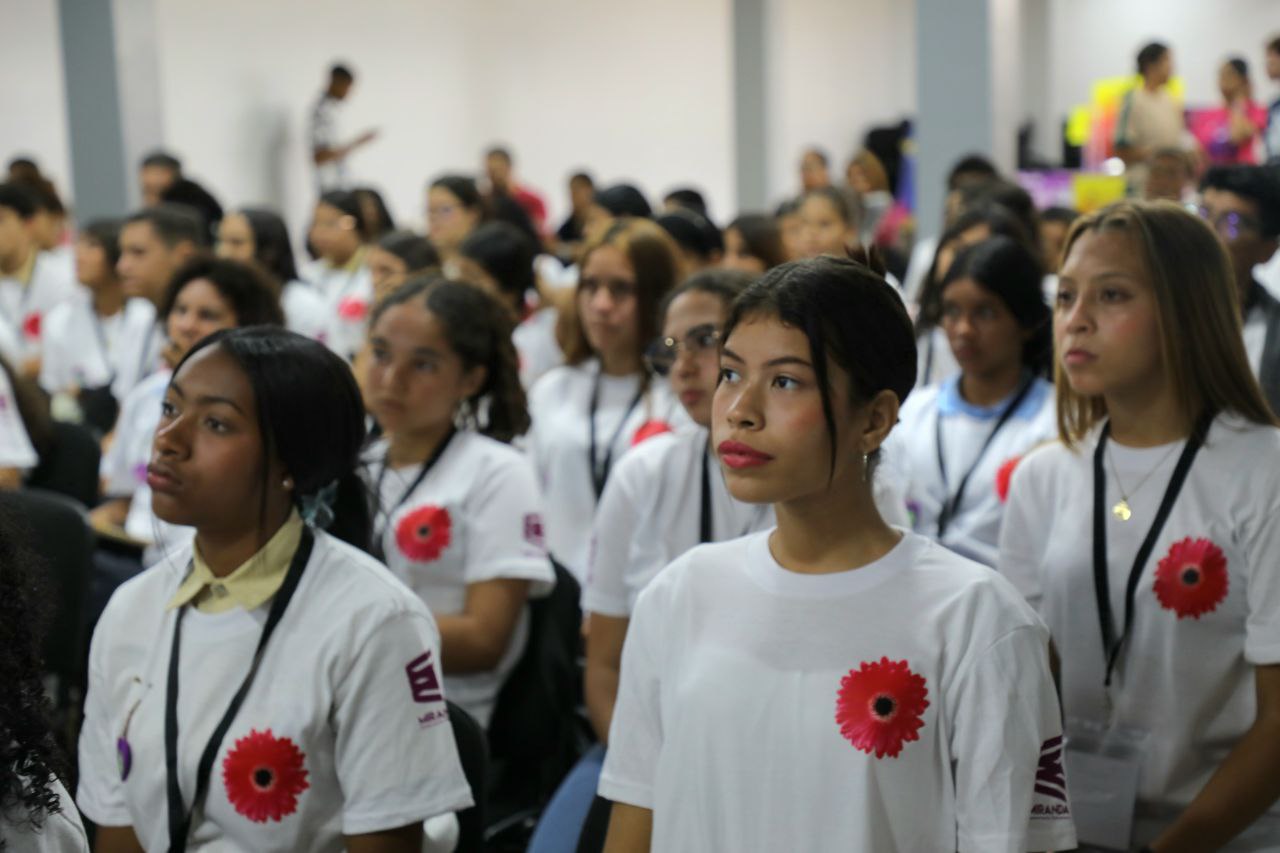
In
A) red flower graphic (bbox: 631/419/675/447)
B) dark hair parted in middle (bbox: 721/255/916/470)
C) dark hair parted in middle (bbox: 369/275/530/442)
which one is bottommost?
red flower graphic (bbox: 631/419/675/447)

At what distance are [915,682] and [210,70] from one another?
10.8m

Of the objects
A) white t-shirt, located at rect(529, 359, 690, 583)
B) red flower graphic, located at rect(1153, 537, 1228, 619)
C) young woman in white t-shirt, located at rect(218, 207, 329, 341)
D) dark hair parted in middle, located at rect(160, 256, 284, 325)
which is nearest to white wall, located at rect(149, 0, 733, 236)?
young woman in white t-shirt, located at rect(218, 207, 329, 341)

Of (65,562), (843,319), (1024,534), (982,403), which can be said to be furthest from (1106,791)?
(65,562)

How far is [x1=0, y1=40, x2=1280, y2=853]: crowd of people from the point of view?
1.48 meters

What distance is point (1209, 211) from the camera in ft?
10.7

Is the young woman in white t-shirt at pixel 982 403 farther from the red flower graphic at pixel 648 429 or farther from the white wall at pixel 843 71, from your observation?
the white wall at pixel 843 71

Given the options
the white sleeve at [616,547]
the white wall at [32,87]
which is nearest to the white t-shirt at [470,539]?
the white sleeve at [616,547]

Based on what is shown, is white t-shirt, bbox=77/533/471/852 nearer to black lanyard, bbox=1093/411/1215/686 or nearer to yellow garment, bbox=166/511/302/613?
yellow garment, bbox=166/511/302/613

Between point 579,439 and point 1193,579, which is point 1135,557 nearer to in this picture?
point 1193,579

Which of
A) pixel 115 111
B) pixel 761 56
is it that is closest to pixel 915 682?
pixel 115 111

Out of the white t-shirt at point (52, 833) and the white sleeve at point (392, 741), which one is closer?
the white t-shirt at point (52, 833)

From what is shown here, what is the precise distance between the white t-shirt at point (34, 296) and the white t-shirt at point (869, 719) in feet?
19.3

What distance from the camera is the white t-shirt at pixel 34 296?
672cm

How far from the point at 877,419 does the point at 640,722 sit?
1.42 feet
